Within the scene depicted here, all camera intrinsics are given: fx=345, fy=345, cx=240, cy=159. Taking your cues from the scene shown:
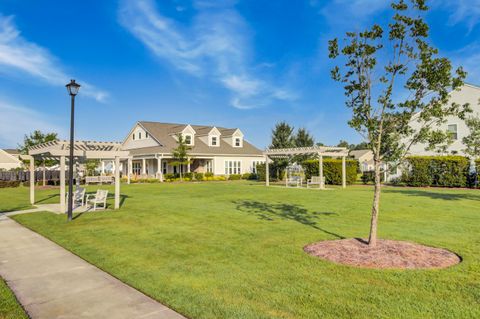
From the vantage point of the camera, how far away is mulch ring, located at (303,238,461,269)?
6191 millimetres

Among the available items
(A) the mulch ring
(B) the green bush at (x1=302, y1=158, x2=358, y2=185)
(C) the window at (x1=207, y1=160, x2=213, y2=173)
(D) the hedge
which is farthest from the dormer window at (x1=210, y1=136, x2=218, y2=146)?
(A) the mulch ring

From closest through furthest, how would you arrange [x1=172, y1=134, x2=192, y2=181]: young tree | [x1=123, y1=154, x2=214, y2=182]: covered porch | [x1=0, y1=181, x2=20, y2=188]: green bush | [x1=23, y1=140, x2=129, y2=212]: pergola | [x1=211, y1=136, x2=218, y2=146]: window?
[x1=23, y1=140, x2=129, y2=212]: pergola, [x1=0, y1=181, x2=20, y2=188]: green bush, [x1=172, y1=134, x2=192, y2=181]: young tree, [x1=123, y1=154, x2=214, y2=182]: covered porch, [x1=211, y1=136, x2=218, y2=146]: window

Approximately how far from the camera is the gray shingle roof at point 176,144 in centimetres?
4011

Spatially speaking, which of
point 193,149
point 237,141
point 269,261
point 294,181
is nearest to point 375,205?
point 269,261

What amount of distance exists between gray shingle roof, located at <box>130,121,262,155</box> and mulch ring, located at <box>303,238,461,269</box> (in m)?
32.4

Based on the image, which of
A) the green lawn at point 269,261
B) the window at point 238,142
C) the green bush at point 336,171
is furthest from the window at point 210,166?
the green lawn at point 269,261

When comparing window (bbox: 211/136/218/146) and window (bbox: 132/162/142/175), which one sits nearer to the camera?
window (bbox: 132/162/142/175)

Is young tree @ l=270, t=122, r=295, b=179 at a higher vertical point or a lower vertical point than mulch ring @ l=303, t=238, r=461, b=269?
higher

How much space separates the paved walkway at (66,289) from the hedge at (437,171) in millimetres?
26626

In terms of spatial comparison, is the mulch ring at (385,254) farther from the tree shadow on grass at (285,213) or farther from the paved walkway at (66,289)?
the paved walkway at (66,289)

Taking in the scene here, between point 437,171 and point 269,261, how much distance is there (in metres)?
25.0

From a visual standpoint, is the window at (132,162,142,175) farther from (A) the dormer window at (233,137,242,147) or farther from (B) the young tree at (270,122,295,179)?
Answer: (B) the young tree at (270,122,295,179)

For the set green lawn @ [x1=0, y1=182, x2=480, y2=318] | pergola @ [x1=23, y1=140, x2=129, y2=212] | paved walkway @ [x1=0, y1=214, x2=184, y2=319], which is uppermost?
pergola @ [x1=23, y1=140, x2=129, y2=212]

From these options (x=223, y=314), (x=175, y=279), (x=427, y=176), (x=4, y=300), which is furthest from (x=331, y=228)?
A: (x=427, y=176)
